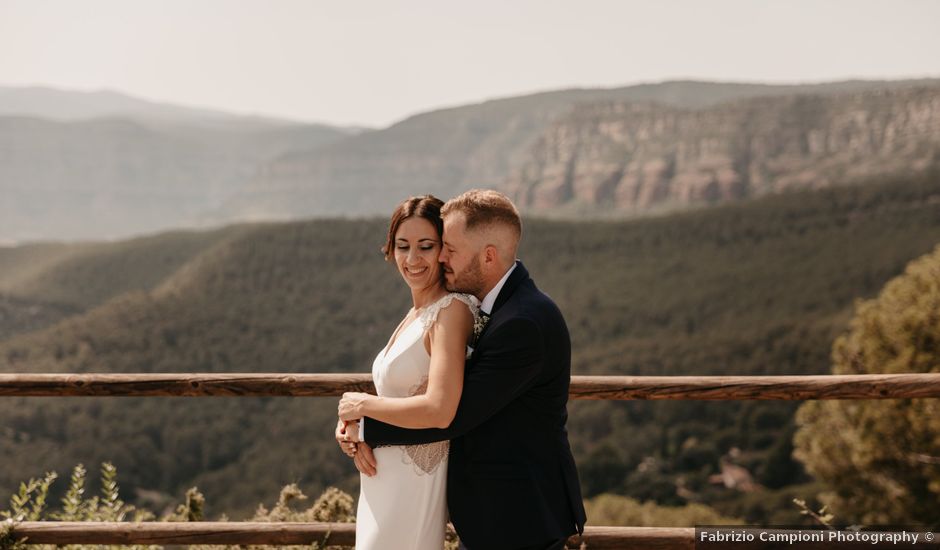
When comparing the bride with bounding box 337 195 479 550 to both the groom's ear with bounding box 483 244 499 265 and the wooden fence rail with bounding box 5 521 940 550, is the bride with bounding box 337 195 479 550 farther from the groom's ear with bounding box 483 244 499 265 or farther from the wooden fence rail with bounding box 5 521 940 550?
the wooden fence rail with bounding box 5 521 940 550

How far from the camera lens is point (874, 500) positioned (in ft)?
54.7

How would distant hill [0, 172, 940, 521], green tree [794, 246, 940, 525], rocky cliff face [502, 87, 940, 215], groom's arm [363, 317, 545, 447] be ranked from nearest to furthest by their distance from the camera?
groom's arm [363, 317, 545, 447] → green tree [794, 246, 940, 525] → distant hill [0, 172, 940, 521] → rocky cliff face [502, 87, 940, 215]

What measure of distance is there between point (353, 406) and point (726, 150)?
162855 mm

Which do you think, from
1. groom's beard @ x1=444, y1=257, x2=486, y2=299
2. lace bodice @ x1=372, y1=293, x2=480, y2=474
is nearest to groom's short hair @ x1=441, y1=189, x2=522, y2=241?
groom's beard @ x1=444, y1=257, x2=486, y2=299

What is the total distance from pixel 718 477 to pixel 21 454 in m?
43.6

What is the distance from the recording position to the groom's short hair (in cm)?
226

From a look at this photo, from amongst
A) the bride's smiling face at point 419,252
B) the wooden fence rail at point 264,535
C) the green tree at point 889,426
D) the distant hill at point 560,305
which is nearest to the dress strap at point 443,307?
the bride's smiling face at point 419,252

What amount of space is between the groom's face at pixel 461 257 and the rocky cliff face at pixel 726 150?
4838 inches

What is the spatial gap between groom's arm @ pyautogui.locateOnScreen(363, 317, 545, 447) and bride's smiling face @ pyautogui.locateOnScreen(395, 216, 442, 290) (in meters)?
0.31

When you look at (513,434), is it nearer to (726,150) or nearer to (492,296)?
(492,296)

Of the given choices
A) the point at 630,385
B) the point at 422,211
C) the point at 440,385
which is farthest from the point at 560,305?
the point at 440,385

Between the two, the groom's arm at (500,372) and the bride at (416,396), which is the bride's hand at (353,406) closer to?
the bride at (416,396)

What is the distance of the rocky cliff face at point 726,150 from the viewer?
12850cm

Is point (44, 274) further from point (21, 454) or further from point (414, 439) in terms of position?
point (414, 439)
